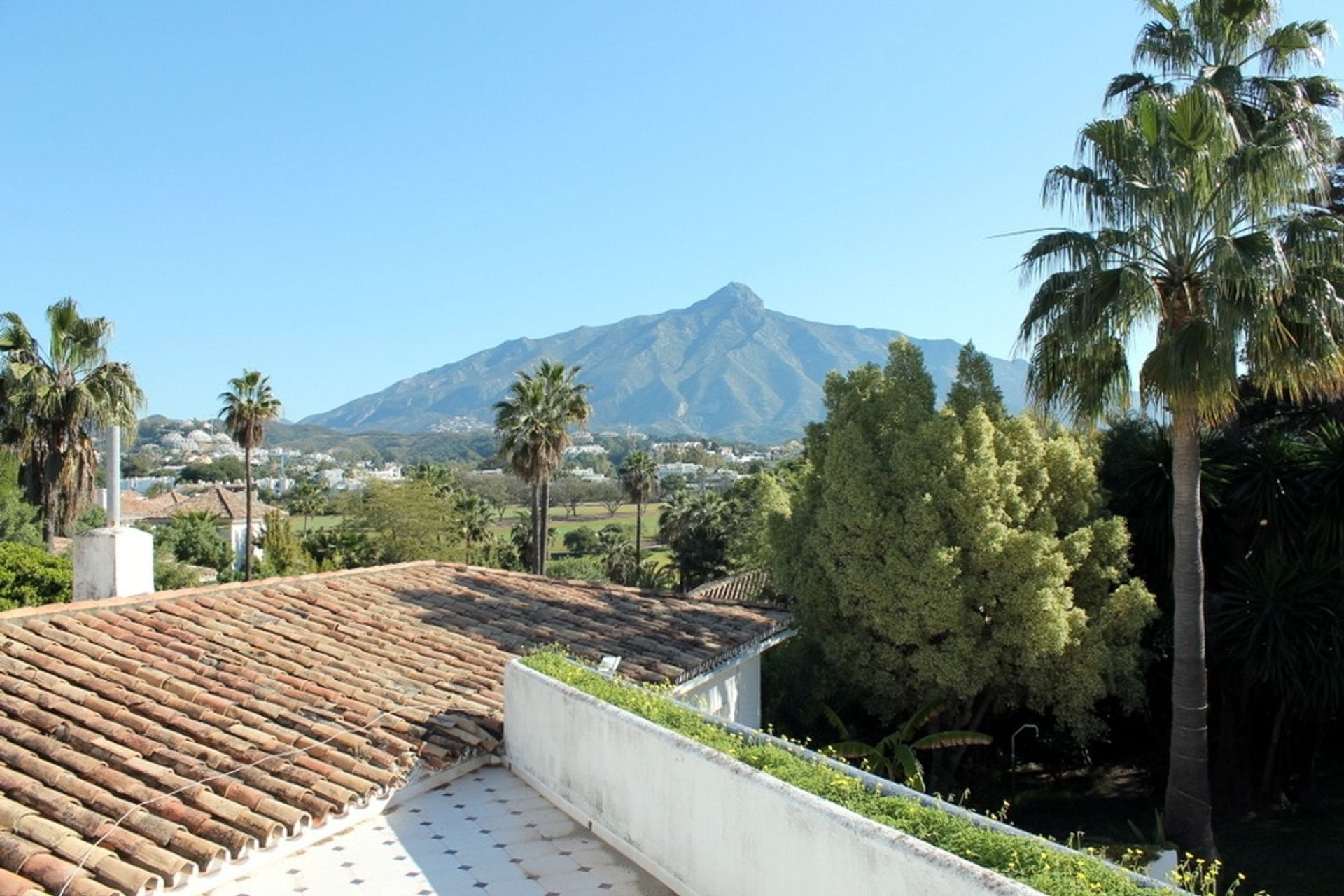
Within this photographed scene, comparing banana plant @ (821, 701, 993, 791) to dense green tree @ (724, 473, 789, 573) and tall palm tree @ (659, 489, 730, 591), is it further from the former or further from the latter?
tall palm tree @ (659, 489, 730, 591)

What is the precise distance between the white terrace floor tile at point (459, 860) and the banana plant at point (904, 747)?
317cm

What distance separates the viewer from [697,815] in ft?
17.8

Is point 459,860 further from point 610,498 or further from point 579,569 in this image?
point 610,498

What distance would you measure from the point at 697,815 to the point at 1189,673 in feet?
29.4

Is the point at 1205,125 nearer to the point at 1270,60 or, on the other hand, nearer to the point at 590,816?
the point at 1270,60

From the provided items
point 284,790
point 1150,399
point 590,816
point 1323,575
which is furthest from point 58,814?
point 1323,575

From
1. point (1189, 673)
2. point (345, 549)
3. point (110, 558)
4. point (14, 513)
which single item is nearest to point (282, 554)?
point (345, 549)

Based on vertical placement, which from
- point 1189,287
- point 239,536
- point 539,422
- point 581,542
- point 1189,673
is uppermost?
point 1189,287

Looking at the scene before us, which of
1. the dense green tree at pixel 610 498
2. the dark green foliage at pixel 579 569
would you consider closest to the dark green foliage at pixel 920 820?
the dark green foliage at pixel 579 569

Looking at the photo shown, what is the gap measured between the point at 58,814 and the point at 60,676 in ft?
8.40

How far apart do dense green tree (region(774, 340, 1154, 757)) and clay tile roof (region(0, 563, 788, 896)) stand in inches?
91.1

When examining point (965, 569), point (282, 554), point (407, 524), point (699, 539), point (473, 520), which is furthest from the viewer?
point (473, 520)

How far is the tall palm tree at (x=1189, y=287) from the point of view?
11.1 m

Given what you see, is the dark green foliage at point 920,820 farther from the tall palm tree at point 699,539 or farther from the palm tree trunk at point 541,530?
the tall palm tree at point 699,539
